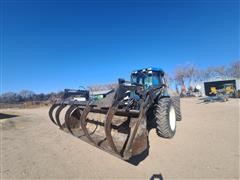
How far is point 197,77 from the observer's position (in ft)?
159

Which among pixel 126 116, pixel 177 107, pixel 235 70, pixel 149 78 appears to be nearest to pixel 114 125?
pixel 126 116

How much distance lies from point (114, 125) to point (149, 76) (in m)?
2.60

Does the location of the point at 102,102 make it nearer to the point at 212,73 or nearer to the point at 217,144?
the point at 217,144

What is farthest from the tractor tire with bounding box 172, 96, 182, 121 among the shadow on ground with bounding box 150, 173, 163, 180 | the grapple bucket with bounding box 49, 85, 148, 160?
the shadow on ground with bounding box 150, 173, 163, 180

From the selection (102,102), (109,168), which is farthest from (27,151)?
(102,102)

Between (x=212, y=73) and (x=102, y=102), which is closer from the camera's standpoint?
(x=102, y=102)

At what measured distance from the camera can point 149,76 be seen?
5957 mm

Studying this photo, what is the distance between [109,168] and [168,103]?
2.16 metres

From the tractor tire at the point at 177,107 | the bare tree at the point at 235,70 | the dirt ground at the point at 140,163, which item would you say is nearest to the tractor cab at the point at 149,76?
the tractor tire at the point at 177,107

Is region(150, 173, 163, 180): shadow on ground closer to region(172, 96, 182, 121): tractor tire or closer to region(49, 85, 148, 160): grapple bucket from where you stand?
region(49, 85, 148, 160): grapple bucket

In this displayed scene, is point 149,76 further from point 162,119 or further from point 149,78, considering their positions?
point 162,119

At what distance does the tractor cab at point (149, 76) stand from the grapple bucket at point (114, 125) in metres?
2.15

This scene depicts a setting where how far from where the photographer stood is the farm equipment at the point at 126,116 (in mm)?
2699

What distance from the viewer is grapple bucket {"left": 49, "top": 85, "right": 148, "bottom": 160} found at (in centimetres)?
265
